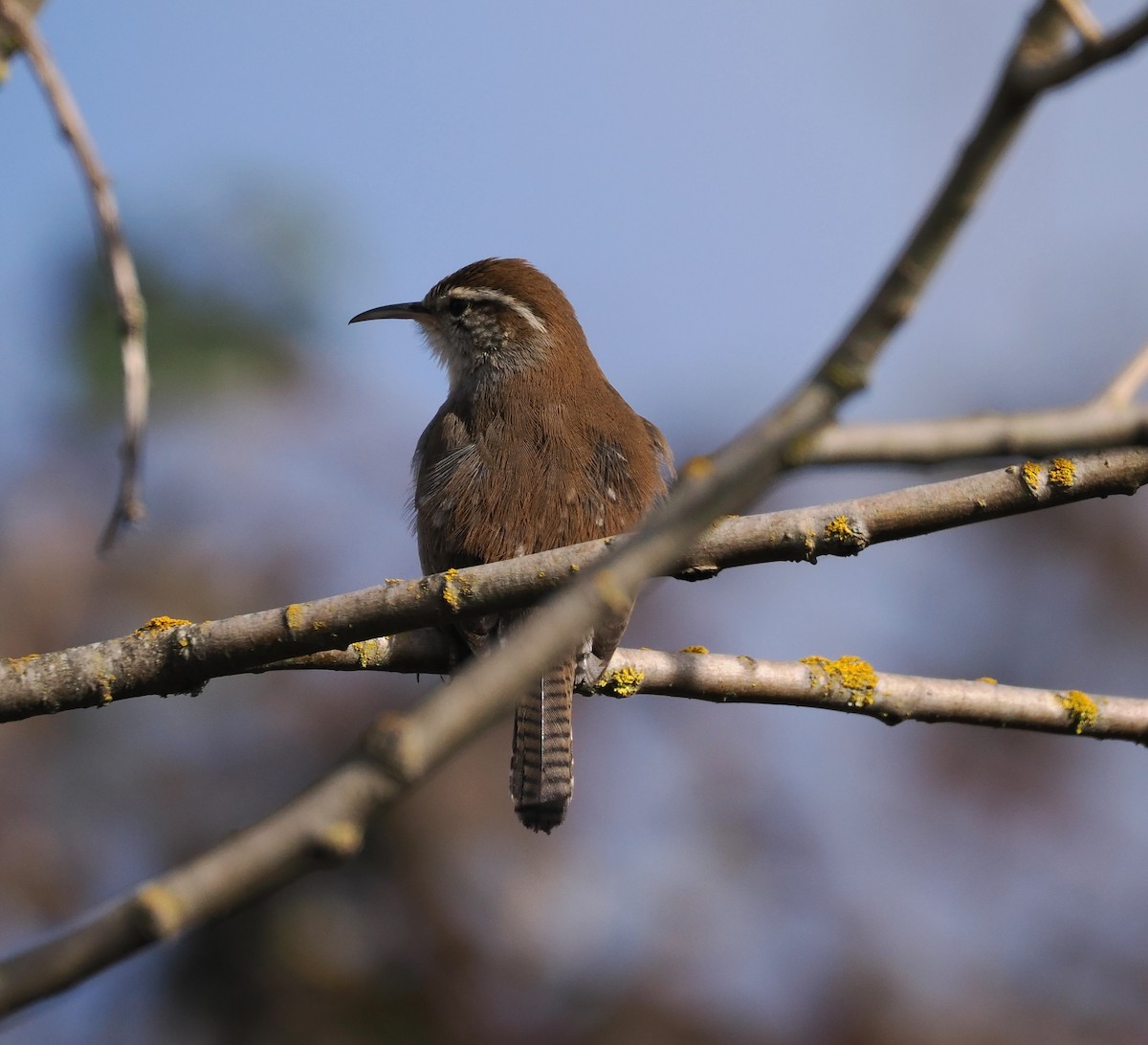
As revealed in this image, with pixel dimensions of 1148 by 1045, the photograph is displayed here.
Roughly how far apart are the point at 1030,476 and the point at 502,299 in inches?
116

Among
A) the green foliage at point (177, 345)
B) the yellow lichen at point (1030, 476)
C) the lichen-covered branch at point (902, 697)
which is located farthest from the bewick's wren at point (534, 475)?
the green foliage at point (177, 345)

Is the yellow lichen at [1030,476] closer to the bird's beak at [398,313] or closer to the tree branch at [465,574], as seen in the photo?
the tree branch at [465,574]

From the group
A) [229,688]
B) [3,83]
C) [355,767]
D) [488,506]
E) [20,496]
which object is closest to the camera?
[355,767]

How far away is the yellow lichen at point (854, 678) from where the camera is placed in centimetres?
343

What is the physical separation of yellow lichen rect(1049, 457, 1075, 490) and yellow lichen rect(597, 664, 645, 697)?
1.22 metres

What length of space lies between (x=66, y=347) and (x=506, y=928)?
5.13 metres

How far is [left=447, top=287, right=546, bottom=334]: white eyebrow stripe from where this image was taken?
5.30m

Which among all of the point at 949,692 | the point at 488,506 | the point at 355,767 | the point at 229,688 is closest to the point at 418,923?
the point at 229,688

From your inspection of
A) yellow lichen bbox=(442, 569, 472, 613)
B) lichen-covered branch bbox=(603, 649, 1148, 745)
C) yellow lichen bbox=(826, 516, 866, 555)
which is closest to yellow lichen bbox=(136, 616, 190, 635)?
yellow lichen bbox=(442, 569, 472, 613)

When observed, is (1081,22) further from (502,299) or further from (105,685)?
(502,299)

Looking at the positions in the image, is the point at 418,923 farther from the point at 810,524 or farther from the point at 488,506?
the point at 810,524

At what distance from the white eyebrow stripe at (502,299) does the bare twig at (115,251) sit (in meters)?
3.00

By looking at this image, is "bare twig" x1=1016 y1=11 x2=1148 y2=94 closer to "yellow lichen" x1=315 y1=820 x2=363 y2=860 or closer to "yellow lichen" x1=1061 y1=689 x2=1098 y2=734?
"yellow lichen" x1=315 y1=820 x2=363 y2=860

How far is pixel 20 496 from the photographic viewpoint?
8234mm
